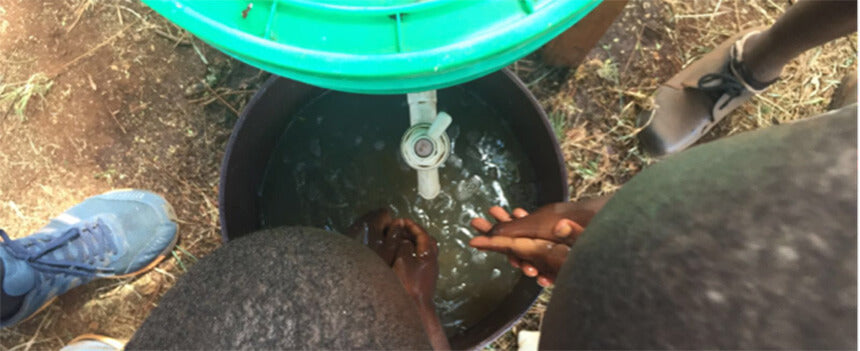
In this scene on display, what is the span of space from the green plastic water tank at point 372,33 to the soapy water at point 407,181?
27.1 inches

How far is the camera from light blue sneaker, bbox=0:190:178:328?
1156 millimetres

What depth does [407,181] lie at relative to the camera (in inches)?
47.0

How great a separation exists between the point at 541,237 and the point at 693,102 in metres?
0.60

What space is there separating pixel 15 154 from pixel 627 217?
143 centimetres

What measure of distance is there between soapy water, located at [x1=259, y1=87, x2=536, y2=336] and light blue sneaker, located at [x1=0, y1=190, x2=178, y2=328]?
0.25m

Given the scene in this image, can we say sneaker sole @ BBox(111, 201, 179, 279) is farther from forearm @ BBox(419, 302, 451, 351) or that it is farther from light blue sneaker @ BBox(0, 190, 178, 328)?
forearm @ BBox(419, 302, 451, 351)

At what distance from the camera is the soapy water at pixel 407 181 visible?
118cm

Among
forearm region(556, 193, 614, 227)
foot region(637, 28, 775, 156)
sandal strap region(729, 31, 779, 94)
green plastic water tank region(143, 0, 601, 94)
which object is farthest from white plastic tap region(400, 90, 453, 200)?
sandal strap region(729, 31, 779, 94)

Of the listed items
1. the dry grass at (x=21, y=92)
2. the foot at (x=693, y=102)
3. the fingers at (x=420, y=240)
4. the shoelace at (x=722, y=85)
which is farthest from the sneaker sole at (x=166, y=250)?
the shoelace at (x=722, y=85)

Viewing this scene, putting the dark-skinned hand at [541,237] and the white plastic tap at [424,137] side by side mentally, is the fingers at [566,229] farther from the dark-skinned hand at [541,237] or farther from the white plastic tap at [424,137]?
the white plastic tap at [424,137]

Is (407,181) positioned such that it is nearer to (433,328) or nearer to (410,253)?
(410,253)

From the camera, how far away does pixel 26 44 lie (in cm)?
126

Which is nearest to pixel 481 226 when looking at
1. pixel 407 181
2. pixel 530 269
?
pixel 530 269

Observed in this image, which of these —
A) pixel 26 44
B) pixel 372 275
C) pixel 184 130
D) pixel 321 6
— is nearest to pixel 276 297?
pixel 372 275
